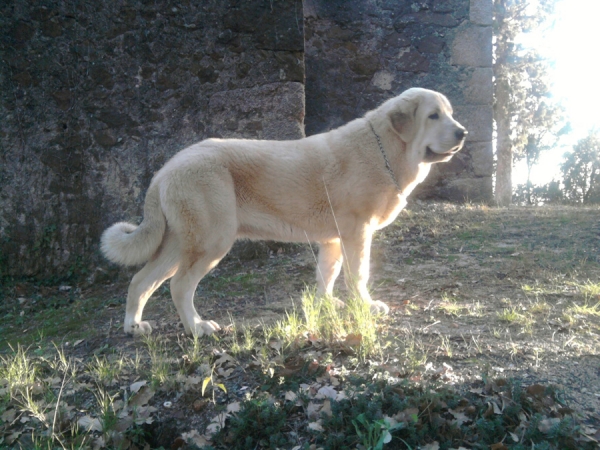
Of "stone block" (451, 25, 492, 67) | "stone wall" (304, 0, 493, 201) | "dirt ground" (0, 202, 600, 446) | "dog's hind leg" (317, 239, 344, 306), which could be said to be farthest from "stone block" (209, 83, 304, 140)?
"stone block" (451, 25, 492, 67)

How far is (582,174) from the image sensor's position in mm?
11391

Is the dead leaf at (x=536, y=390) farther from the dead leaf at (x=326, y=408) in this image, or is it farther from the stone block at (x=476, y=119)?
the stone block at (x=476, y=119)

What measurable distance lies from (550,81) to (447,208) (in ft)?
36.5

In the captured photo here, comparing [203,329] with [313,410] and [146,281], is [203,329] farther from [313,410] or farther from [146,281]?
[313,410]

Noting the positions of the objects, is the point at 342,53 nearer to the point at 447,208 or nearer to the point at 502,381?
the point at 447,208

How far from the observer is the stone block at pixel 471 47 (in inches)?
312

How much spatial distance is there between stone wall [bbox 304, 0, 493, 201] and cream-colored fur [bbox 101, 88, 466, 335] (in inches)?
150

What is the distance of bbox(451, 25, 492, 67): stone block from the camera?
7.93 metres

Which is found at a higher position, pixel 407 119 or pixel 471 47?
pixel 471 47

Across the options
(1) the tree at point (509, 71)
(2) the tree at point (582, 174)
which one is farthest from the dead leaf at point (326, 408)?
(1) the tree at point (509, 71)

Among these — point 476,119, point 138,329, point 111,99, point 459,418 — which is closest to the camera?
point 459,418

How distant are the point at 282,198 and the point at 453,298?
5.46ft

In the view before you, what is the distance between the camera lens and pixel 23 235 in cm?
562

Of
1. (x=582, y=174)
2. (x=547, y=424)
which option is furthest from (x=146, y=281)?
(x=582, y=174)
